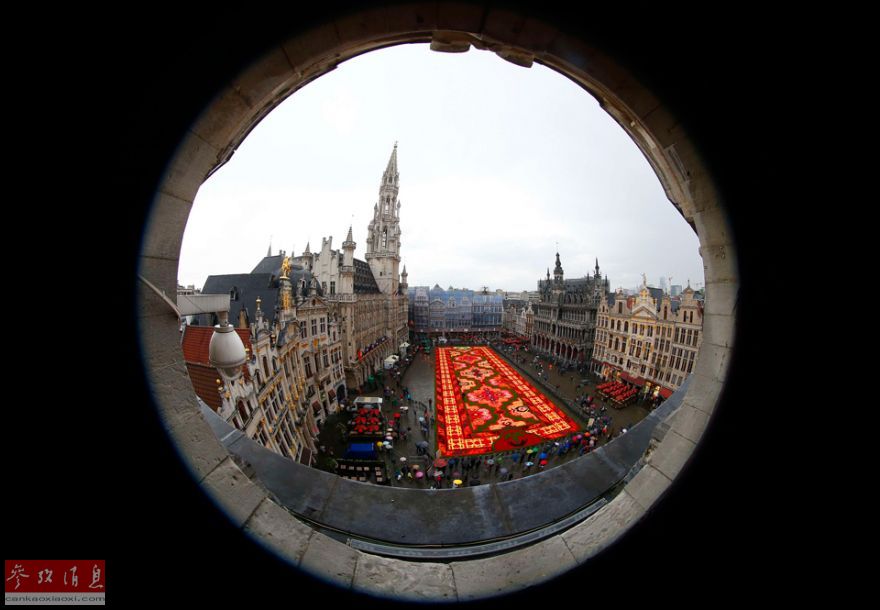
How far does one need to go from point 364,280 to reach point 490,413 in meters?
22.7

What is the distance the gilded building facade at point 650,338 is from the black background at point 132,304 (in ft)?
91.3

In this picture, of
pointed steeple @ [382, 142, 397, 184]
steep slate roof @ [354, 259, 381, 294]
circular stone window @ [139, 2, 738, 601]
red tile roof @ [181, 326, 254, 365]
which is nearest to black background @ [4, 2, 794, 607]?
circular stone window @ [139, 2, 738, 601]

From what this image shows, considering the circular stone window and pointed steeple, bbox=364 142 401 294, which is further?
pointed steeple, bbox=364 142 401 294

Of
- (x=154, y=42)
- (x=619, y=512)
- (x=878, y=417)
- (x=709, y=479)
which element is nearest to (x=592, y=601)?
(x=619, y=512)

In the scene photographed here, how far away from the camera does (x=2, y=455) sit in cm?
142

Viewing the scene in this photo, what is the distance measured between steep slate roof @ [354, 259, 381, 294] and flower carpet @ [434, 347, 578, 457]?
43.1ft

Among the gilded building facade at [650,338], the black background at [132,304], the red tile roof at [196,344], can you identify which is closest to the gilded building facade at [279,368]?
the red tile roof at [196,344]

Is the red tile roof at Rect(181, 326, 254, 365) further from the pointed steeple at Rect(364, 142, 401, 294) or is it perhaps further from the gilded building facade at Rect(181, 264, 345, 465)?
the pointed steeple at Rect(364, 142, 401, 294)

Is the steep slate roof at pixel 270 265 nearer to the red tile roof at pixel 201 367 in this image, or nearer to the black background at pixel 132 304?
the red tile roof at pixel 201 367

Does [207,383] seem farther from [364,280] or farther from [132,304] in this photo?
[364,280]

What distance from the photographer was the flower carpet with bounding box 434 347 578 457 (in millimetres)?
19016

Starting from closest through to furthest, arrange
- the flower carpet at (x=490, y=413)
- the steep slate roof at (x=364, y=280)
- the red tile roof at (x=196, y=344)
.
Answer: the red tile roof at (x=196, y=344), the flower carpet at (x=490, y=413), the steep slate roof at (x=364, y=280)

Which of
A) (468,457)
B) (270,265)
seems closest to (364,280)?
(270,265)

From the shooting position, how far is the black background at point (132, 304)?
1.46 m
